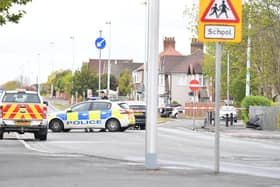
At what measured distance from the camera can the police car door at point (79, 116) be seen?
37.9 metres

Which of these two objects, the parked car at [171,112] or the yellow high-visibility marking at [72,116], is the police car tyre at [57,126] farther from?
the parked car at [171,112]

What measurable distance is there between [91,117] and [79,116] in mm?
555

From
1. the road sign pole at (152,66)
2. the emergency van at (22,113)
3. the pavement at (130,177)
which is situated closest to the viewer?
the pavement at (130,177)

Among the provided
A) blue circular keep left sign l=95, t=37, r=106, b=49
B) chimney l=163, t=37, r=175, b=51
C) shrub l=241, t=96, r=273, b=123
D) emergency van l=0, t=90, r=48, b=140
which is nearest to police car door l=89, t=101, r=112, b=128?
emergency van l=0, t=90, r=48, b=140

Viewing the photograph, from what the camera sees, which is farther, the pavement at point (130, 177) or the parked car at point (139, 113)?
the parked car at point (139, 113)

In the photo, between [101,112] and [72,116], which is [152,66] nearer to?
[101,112]

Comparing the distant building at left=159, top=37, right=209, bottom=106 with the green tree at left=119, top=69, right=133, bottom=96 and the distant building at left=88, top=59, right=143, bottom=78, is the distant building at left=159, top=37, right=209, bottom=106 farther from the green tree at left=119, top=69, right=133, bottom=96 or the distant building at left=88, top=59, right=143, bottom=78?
the distant building at left=88, top=59, right=143, bottom=78

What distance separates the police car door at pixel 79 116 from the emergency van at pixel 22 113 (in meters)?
8.78

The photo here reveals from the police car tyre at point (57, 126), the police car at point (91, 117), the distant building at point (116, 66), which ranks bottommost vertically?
the police car tyre at point (57, 126)

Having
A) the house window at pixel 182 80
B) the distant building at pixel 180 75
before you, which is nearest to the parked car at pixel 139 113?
the distant building at pixel 180 75

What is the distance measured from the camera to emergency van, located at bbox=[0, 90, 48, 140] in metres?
28.7

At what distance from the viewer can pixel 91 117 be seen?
3797 cm

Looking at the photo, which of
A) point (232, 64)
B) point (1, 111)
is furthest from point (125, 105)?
point (232, 64)

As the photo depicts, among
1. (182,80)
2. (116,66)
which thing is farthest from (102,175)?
(116,66)
